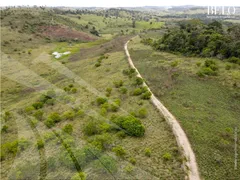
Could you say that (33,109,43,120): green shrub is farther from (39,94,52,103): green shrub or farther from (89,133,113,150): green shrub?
(89,133,113,150): green shrub

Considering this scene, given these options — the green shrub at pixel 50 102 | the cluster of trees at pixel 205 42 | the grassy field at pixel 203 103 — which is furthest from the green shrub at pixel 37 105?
the cluster of trees at pixel 205 42

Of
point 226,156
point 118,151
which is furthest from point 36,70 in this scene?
point 226,156

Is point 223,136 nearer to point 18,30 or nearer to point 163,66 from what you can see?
point 163,66

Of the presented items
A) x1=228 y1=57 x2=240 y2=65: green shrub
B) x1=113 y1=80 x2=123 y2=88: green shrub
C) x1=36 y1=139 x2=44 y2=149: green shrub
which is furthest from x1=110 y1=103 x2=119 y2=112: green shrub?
x1=228 y1=57 x2=240 y2=65: green shrub

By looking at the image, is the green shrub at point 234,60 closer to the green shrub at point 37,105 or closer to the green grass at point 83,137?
the green grass at point 83,137

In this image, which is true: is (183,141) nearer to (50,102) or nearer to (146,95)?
(146,95)
